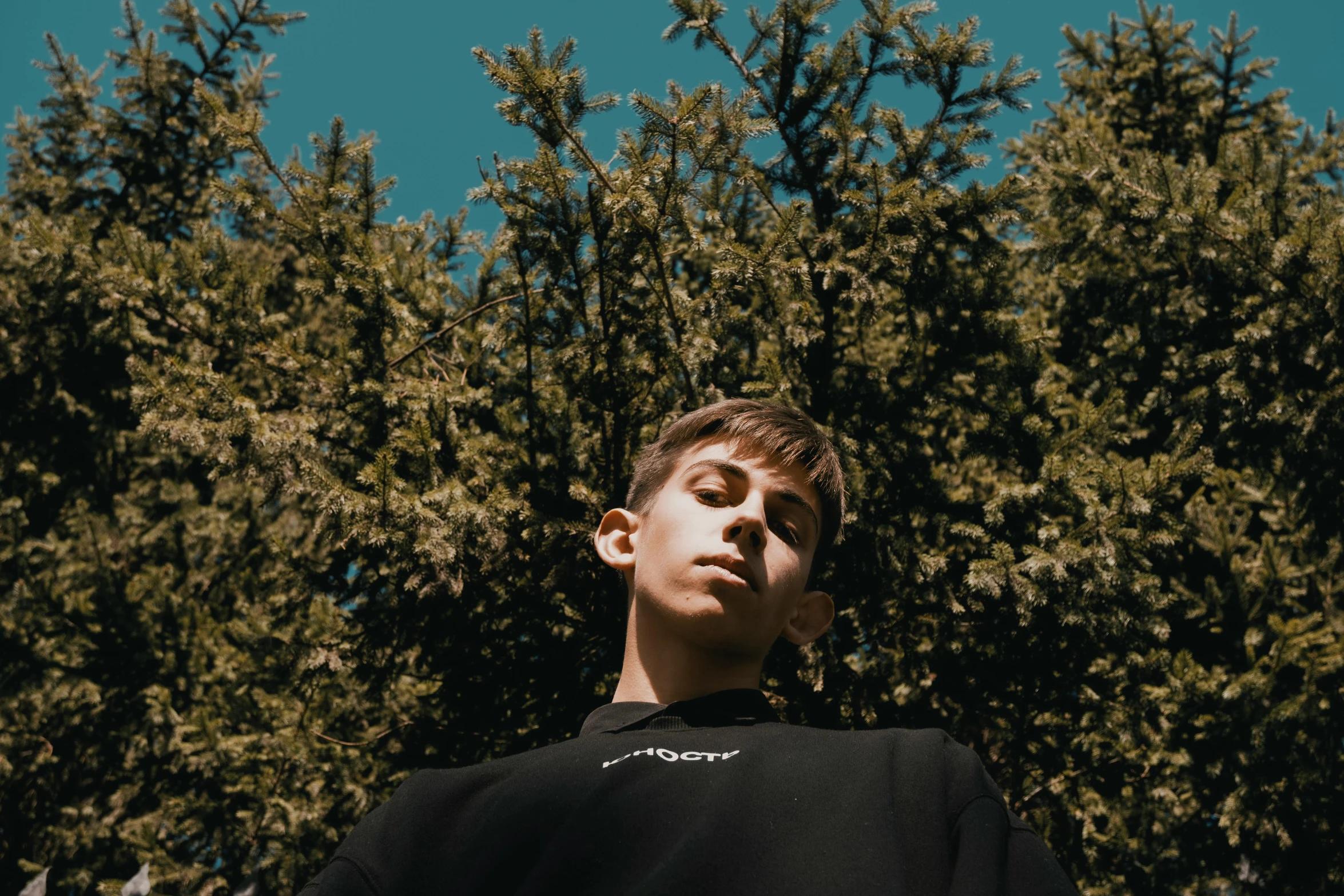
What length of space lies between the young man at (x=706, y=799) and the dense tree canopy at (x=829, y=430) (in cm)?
194

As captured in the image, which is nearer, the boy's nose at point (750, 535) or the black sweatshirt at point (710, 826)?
the black sweatshirt at point (710, 826)

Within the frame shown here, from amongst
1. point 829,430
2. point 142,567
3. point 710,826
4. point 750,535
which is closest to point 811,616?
point 750,535

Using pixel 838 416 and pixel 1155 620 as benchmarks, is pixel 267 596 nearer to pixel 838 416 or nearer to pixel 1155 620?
pixel 838 416

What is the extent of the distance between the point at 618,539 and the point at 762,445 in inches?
20.5

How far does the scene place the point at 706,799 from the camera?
186cm

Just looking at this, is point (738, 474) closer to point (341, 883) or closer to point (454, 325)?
point (341, 883)

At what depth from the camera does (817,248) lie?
4641mm

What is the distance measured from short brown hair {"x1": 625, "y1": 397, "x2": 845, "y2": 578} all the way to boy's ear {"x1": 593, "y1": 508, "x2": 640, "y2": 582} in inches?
2.6

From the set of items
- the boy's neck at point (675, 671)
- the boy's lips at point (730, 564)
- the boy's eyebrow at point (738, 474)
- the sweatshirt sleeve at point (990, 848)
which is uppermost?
the boy's eyebrow at point (738, 474)

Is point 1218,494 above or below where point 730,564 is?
above

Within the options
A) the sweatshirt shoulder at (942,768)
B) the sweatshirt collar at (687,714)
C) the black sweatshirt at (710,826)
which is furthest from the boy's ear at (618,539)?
the sweatshirt shoulder at (942,768)

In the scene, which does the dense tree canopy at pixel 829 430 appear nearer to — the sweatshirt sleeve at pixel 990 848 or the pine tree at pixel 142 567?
the pine tree at pixel 142 567

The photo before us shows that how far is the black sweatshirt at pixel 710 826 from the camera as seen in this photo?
5.57ft

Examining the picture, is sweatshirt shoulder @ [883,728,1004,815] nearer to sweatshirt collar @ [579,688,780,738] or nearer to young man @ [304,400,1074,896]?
young man @ [304,400,1074,896]
